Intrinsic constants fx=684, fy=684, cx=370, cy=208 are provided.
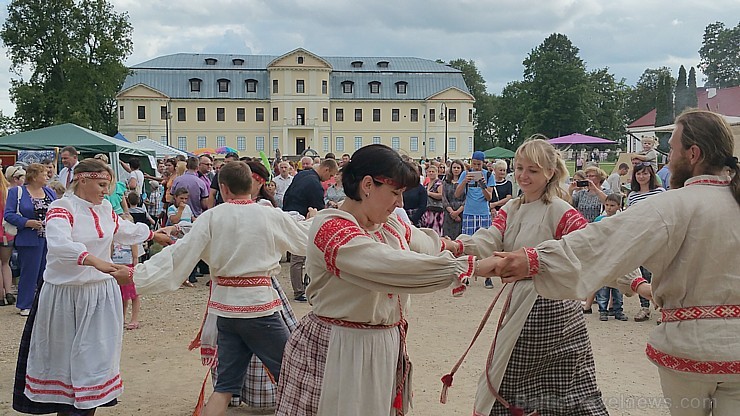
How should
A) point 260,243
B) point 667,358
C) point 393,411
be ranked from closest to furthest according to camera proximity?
1. point 667,358
2. point 393,411
3. point 260,243

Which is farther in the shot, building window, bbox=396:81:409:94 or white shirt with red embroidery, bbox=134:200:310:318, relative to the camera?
building window, bbox=396:81:409:94

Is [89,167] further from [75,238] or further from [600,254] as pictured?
[600,254]

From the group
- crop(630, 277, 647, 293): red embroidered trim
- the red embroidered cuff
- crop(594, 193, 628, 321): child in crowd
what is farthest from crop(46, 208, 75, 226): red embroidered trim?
crop(594, 193, 628, 321): child in crowd

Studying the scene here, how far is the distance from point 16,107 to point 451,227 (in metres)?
36.4

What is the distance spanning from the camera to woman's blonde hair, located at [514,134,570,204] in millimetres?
4309

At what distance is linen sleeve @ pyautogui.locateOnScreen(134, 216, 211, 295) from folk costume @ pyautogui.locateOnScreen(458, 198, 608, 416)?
1640 millimetres

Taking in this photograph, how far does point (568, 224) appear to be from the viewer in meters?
4.13

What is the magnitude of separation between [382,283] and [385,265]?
8 centimetres

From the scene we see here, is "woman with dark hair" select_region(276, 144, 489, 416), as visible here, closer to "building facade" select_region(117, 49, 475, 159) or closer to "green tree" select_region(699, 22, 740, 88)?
"building facade" select_region(117, 49, 475, 159)

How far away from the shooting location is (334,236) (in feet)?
9.26

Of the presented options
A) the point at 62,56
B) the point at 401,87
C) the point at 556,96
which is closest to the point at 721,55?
the point at 556,96

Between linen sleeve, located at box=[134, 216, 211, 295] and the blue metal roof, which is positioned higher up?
the blue metal roof

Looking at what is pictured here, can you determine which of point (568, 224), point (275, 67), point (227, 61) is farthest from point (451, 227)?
point (227, 61)

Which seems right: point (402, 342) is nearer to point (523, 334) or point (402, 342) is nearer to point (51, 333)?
point (523, 334)
